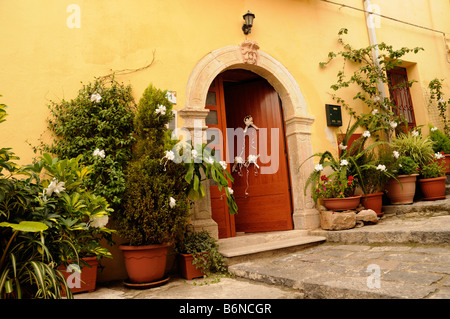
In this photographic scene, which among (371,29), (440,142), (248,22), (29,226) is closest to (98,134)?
(29,226)

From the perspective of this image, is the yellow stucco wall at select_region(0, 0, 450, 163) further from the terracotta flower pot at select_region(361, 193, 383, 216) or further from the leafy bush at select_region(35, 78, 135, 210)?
the terracotta flower pot at select_region(361, 193, 383, 216)

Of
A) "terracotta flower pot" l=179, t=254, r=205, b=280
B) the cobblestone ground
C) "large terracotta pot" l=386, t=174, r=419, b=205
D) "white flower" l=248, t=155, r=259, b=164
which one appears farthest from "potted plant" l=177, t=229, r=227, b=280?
"large terracotta pot" l=386, t=174, r=419, b=205

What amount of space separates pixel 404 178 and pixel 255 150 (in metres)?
2.35

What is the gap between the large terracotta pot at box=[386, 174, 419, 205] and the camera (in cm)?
500

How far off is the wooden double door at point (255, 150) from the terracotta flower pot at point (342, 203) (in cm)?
63

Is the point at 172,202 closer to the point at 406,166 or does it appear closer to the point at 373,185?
the point at 373,185

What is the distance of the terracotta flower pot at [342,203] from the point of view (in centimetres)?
454

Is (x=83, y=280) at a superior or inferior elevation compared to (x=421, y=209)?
inferior

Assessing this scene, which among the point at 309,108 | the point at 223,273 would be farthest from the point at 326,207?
the point at 223,273

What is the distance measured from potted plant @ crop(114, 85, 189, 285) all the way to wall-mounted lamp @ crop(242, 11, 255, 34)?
217 cm

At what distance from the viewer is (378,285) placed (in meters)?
2.29

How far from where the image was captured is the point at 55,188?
1521 millimetres
